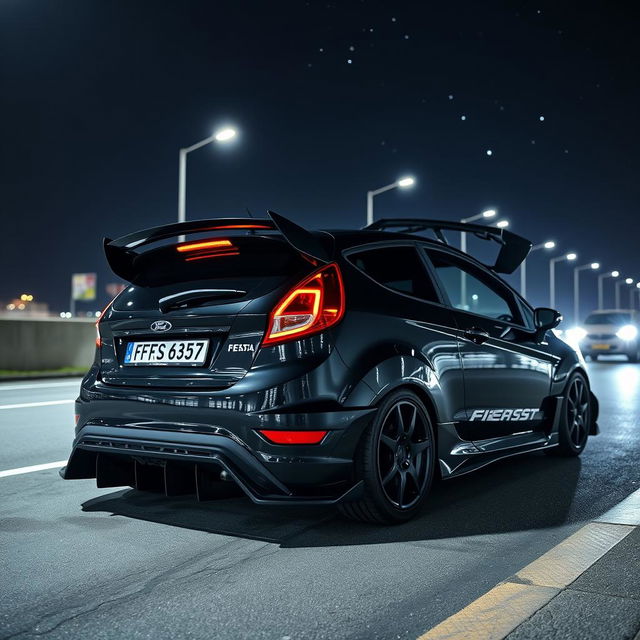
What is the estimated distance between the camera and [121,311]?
4.62 m

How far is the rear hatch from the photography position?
4.06 m

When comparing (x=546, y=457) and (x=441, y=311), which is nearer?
(x=441, y=311)

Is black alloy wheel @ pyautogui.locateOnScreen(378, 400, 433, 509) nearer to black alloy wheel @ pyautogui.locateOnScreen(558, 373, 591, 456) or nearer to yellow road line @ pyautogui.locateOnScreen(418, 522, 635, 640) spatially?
yellow road line @ pyautogui.locateOnScreen(418, 522, 635, 640)

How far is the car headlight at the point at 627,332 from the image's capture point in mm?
25703

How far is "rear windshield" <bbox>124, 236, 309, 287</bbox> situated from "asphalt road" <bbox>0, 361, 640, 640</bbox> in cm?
132

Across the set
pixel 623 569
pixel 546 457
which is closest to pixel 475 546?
pixel 623 569

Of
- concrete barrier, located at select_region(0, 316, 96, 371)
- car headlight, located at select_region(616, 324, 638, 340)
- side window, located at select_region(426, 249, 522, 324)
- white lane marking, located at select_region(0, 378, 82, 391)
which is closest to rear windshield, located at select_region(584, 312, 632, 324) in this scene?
car headlight, located at select_region(616, 324, 638, 340)

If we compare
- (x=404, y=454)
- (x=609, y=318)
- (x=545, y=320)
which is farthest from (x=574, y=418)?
(x=609, y=318)

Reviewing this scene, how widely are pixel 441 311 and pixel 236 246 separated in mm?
1329

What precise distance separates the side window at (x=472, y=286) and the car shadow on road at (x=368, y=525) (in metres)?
1.20

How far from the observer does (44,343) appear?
714 inches

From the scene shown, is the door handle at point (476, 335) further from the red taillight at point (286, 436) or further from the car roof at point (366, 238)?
the red taillight at point (286, 436)

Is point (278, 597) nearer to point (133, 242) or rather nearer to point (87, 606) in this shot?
point (87, 606)

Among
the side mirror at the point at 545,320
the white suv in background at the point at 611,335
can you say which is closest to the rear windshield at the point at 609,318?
the white suv in background at the point at 611,335
